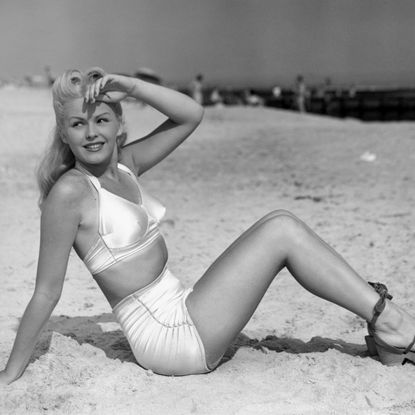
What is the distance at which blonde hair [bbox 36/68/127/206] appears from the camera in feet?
10.6

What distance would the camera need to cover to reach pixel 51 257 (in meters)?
3.10

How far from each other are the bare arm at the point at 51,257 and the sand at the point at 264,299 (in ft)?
0.98

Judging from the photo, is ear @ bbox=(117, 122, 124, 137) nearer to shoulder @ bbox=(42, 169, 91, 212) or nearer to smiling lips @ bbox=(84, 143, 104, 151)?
smiling lips @ bbox=(84, 143, 104, 151)

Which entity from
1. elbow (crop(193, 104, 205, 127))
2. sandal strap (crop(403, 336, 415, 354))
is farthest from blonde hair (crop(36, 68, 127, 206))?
sandal strap (crop(403, 336, 415, 354))

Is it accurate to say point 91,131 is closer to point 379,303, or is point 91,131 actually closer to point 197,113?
Answer: point 197,113

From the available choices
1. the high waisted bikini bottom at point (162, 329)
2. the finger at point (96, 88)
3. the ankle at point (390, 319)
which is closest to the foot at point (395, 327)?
the ankle at point (390, 319)

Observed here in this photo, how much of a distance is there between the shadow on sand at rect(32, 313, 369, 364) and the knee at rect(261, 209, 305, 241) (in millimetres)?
729

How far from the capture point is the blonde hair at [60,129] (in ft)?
10.6

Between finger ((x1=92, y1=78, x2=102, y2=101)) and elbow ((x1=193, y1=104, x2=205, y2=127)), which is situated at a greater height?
finger ((x1=92, y1=78, x2=102, y2=101))

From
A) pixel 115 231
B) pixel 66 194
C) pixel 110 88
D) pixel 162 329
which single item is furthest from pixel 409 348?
pixel 110 88

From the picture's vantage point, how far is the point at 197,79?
22188 millimetres

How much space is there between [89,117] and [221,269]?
89cm

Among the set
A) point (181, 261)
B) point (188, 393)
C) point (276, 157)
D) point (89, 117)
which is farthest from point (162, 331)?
point (276, 157)

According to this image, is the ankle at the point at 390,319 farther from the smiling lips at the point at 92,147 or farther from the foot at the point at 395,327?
the smiling lips at the point at 92,147
